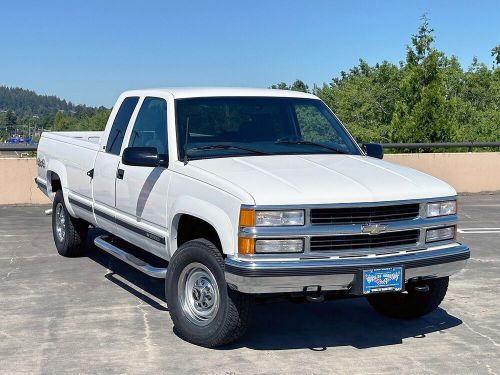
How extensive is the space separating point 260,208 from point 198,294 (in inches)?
39.9

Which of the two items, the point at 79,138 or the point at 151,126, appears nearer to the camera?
the point at 151,126

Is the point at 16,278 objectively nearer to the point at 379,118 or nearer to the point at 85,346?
the point at 85,346

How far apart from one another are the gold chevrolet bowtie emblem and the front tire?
0.92 metres

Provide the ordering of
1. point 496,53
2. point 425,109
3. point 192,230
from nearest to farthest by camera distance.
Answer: point 192,230
point 425,109
point 496,53

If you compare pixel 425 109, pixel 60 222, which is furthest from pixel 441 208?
pixel 425 109

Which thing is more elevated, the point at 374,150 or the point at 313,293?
the point at 374,150

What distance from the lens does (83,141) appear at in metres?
8.41

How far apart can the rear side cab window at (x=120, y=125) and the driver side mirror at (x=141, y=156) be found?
3.74ft

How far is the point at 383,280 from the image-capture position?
213 inches

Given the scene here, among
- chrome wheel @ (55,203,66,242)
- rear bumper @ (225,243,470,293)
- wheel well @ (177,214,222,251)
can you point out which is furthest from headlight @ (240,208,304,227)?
chrome wheel @ (55,203,66,242)

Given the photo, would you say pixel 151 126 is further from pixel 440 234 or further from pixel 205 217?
pixel 440 234

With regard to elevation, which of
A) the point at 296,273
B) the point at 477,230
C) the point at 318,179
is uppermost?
the point at 318,179

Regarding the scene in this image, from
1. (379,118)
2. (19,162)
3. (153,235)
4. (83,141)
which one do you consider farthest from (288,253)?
(379,118)

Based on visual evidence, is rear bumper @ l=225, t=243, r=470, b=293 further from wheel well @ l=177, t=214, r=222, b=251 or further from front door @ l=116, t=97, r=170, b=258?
front door @ l=116, t=97, r=170, b=258
